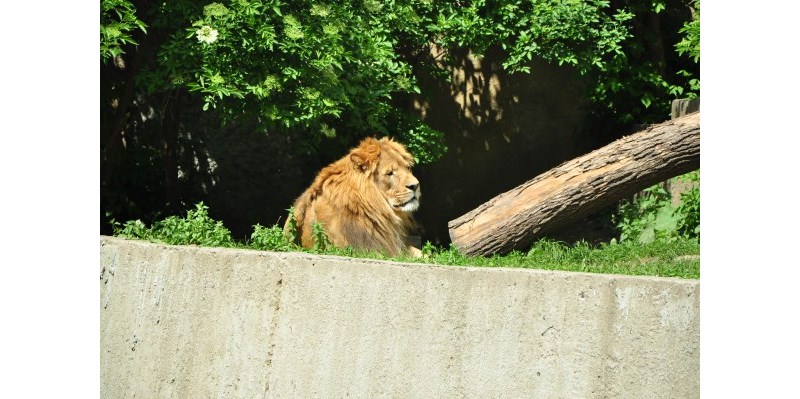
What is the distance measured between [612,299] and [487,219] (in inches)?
120

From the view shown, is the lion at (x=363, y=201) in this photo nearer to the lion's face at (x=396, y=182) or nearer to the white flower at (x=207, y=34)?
the lion's face at (x=396, y=182)

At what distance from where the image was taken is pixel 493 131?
40.7 ft

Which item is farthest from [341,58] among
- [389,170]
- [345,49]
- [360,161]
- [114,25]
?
[114,25]

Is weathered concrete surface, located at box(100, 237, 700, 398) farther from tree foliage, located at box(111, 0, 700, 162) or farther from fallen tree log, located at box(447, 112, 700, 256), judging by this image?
fallen tree log, located at box(447, 112, 700, 256)

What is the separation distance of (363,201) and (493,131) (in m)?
4.75

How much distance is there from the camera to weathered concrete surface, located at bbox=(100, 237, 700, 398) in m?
4.70

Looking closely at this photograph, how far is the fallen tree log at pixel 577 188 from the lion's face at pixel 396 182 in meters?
0.55

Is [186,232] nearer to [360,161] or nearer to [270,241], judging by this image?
[270,241]

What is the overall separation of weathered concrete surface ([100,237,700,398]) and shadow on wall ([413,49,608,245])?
603 cm

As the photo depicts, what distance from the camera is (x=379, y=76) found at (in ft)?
29.9

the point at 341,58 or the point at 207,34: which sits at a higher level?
the point at 207,34

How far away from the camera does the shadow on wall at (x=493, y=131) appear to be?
12.3m

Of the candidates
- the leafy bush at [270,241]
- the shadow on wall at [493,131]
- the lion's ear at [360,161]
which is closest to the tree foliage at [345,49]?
the lion's ear at [360,161]

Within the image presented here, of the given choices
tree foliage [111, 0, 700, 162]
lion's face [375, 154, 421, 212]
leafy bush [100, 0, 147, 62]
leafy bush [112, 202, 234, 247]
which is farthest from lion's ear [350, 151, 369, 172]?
leafy bush [100, 0, 147, 62]
